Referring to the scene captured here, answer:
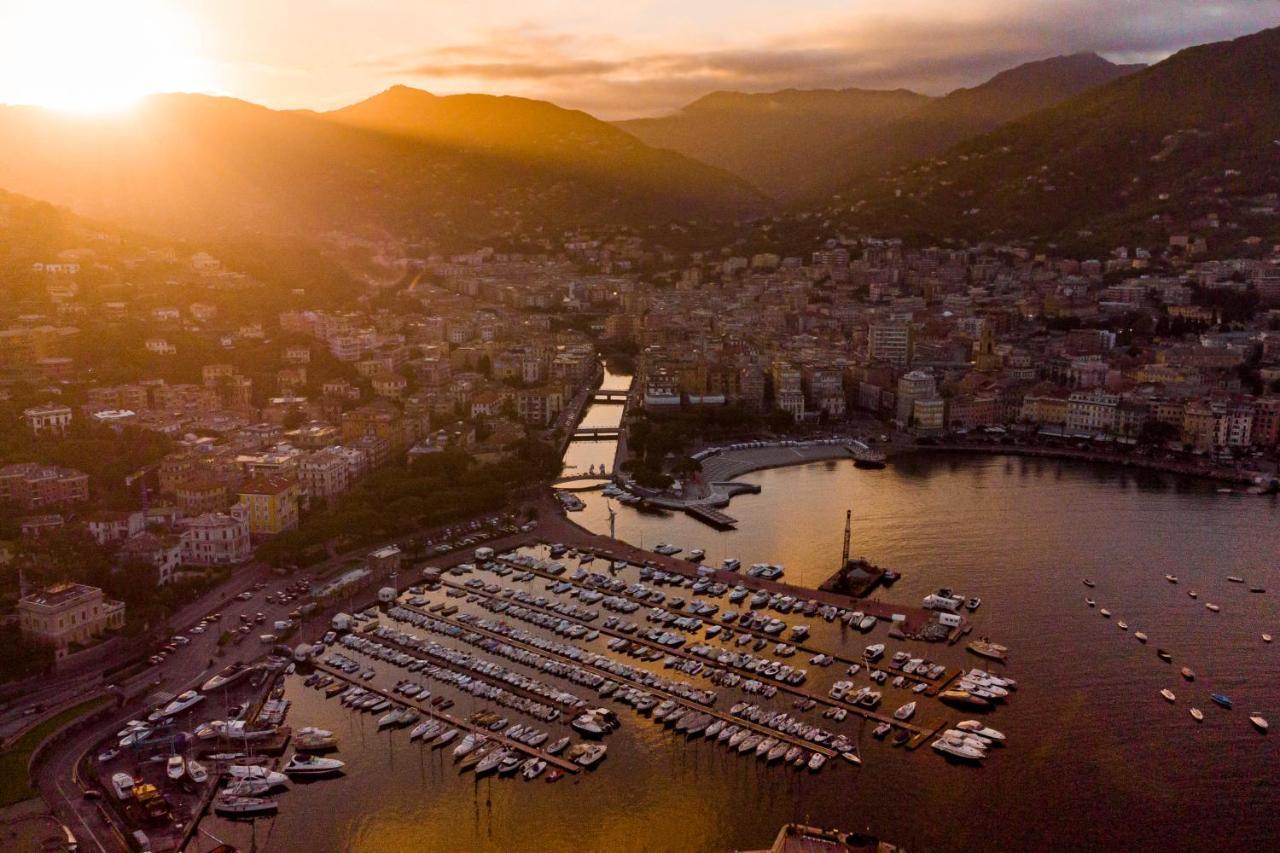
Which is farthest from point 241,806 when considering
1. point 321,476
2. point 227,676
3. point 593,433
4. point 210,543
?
point 593,433

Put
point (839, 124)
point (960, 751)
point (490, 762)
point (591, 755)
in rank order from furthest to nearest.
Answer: point (839, 124) → point (960, 751) → point (591, 755) → point (490, 762)

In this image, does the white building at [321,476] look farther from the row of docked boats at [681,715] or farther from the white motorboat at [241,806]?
the white motorboat at [241,806]

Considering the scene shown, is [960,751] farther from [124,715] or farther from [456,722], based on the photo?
[124,715]

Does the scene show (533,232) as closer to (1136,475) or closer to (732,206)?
(732,206)

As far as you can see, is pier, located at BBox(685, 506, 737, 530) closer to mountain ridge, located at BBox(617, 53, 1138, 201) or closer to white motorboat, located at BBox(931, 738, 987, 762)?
white motorboat, located at BBox(931, 738, 987, 762)

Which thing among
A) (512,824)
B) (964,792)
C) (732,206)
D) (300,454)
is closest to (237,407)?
(300,454)
